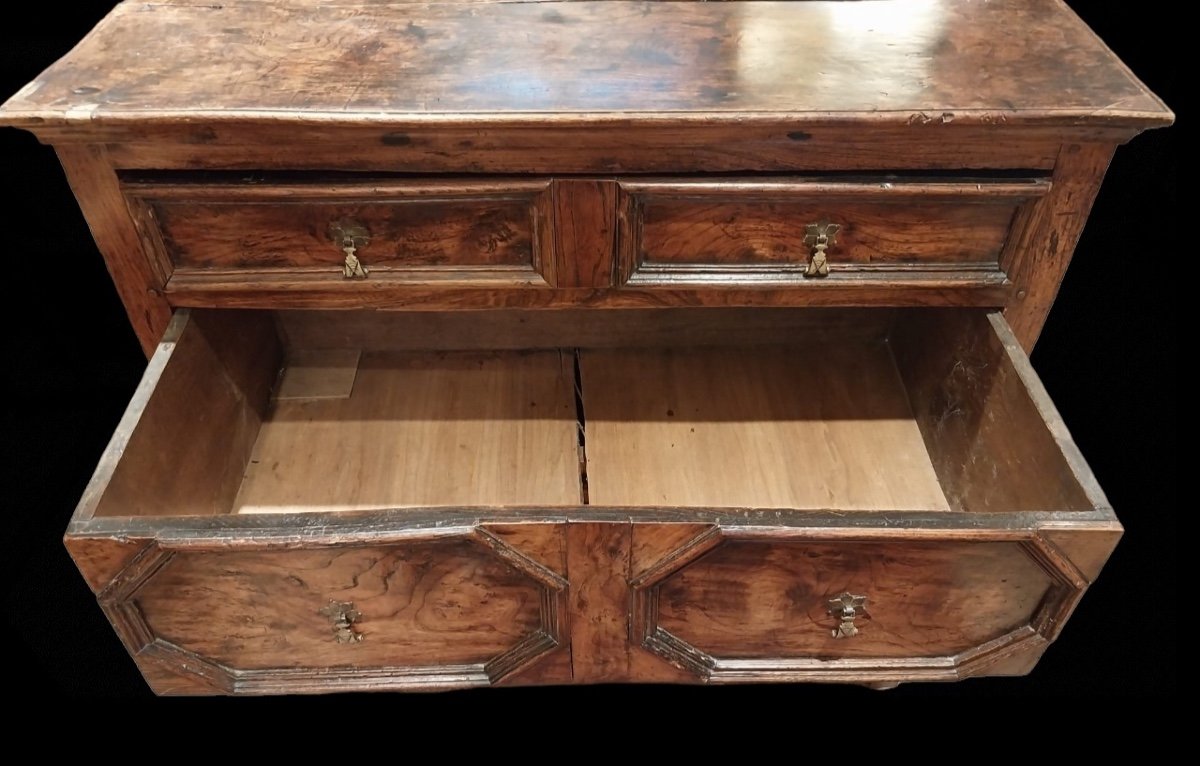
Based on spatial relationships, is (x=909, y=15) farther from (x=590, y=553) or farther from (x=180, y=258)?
(x=180, y=258)

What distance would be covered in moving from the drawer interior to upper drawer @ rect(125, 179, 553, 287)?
0.13m

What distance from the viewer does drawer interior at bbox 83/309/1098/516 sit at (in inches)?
48.0

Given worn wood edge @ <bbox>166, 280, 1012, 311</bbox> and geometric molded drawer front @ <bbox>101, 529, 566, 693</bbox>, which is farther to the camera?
worn wood edge @ <bbox>166, 280, 1012, 311</bbox>

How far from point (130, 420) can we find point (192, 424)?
16 cm

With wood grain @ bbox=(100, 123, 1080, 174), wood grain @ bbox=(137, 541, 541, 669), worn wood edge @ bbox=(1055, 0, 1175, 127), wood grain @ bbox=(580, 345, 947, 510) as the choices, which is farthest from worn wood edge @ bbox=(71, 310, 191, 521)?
worn wood edge @ bbox=(1055, 0, 1175, 127)

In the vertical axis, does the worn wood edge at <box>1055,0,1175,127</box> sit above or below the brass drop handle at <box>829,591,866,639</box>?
above

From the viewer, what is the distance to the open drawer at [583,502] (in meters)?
0.96

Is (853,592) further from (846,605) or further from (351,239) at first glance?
(351,239)

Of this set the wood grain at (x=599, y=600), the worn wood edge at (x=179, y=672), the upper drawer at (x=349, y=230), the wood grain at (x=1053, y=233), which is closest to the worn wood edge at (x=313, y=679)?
the worn wood edge at (x=179, y=672)

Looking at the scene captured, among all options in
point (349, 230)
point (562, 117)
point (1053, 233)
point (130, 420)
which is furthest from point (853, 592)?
point (130, 420)

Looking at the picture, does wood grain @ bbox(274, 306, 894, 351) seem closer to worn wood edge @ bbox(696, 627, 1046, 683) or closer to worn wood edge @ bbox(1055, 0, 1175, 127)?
worn wood edge @ bbox(1055, 0, 1175, 127)

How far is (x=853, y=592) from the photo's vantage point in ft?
3.39

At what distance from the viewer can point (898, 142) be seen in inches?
41.1

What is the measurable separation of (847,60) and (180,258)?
0.86 metres
